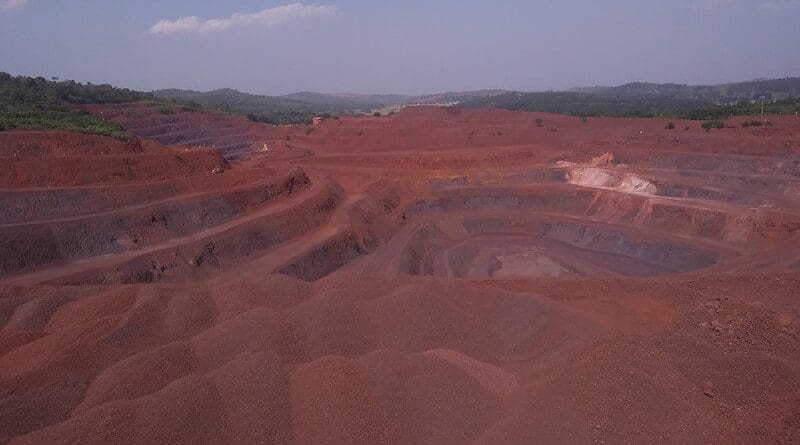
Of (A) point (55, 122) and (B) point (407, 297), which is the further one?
(A) point (55, 122)

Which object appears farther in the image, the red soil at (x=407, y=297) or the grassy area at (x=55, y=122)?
the grassy area at (x=55, y=122)

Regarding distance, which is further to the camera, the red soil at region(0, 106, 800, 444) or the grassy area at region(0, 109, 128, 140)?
the grassy area at region(0, 109, 128, 140)

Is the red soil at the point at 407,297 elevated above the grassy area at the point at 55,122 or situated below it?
below

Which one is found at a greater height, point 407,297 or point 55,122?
point 55,122

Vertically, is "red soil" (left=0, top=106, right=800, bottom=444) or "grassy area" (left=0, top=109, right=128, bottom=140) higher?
"grassy area" (left=0, top=109, right=128, bottom=140)

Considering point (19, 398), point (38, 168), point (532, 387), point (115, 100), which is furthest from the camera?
point (115, 100)

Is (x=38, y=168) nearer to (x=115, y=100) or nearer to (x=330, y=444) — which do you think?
(x=330, y=444)

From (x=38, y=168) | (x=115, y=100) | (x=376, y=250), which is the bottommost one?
(x=376, y=250)

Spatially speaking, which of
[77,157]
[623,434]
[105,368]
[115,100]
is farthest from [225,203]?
[115,100]
